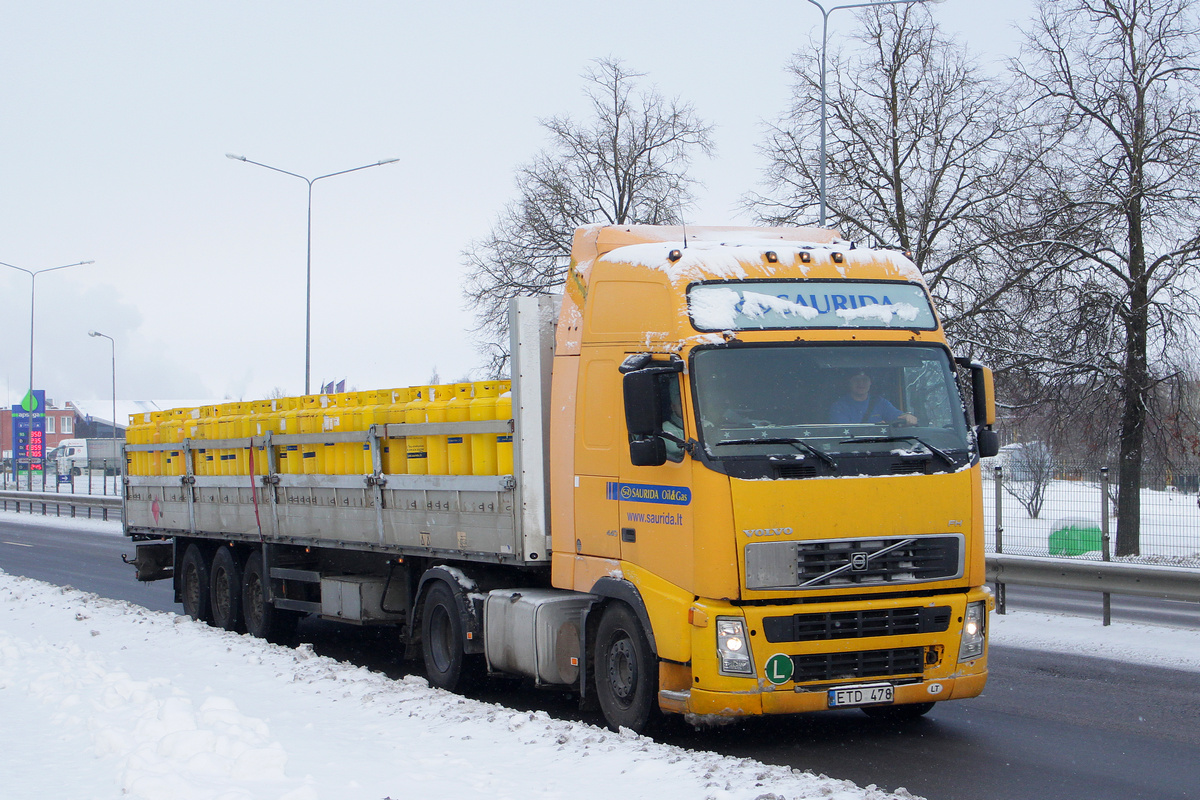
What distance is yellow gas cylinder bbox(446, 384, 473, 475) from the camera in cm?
948

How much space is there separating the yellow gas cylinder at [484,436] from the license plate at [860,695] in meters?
3.23

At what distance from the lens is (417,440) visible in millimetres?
10133

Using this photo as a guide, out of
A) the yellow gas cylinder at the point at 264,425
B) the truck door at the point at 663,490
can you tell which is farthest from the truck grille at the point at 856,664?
the yellow gas cylinder at the point at 264,425

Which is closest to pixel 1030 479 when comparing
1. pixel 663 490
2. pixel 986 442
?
pixel 986 442

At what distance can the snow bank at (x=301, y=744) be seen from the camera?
19.1 feet

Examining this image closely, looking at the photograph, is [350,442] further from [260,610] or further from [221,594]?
[221,594]

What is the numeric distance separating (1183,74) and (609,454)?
61.6 ft

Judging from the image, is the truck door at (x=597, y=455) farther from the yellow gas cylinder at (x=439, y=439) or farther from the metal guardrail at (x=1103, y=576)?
the metal guardrail at (x=1103, y=576)

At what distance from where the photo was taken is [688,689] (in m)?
7.11

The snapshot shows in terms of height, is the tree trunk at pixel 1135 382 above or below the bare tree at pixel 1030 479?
above

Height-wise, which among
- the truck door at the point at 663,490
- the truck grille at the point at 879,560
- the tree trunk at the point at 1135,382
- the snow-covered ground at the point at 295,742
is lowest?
the snow-covered ground at the point at 295,742

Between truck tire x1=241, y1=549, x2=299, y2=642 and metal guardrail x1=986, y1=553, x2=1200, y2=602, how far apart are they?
25.0ft

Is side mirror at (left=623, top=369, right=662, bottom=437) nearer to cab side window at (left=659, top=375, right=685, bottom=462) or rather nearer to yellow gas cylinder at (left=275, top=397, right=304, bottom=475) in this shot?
cab side window at (left=659, top=375, right=685, bottom=462)

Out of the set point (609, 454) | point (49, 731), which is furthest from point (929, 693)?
point (49, 731)
